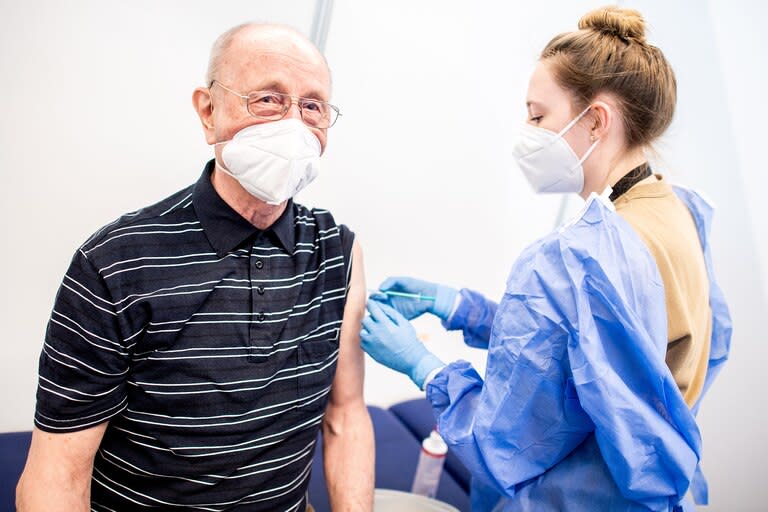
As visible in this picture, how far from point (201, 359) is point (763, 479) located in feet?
7.21

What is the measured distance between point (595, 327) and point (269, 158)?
681 mm

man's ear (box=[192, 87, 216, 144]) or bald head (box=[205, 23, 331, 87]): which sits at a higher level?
bald head (box=[205, 23, 331, 87])

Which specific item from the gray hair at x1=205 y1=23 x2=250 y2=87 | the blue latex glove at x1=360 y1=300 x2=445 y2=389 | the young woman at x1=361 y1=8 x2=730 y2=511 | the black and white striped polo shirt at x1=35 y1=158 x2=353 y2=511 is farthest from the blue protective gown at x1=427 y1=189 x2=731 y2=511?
the gray hair at x1=205 y1=23 x2=250 y2=87

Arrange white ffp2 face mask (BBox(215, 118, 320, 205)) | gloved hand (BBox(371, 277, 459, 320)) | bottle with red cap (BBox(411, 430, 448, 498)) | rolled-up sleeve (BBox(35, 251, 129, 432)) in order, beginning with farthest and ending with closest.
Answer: bottle with red cap (BBox(411, 430, 448, 498)), gloved hand (BBox(371, 277, 459, 320)), white ffp2 face mask (BBox(215, 118, 320, 205)), rolled-up sleeve (BBox(35, 251, 129, 432))

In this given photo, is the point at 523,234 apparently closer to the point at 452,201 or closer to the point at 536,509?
the point at 452,201

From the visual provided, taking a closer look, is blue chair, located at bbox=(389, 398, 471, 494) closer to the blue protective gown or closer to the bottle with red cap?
the bottle with red cap

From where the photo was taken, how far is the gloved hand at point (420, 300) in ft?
4.96

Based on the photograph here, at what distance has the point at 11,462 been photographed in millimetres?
1360

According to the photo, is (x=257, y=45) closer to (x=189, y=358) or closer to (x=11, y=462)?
(x=189, y=358)

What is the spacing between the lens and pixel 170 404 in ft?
3.23

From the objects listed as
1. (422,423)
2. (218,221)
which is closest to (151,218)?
(218,221)

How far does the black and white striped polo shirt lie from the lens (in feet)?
2.99

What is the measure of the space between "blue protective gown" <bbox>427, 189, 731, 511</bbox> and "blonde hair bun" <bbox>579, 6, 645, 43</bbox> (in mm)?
436

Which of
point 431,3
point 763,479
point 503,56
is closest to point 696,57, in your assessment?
point 503,56
